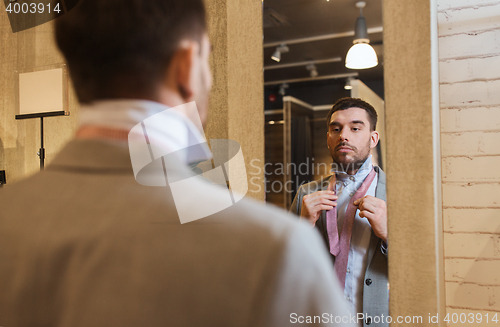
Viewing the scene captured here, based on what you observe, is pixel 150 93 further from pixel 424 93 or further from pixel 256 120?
pixel 424 93

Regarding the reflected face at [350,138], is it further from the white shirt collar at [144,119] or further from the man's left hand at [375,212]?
the white shirt collar at [144,119]

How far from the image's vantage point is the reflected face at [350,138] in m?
1.16

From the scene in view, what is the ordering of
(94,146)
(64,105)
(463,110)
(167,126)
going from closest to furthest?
(94,146) → (167,126) → (463,110) → (64,105)

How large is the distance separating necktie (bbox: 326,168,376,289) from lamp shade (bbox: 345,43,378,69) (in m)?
0.36

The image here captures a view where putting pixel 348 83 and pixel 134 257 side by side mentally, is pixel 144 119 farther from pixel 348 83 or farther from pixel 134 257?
pixel 348 83

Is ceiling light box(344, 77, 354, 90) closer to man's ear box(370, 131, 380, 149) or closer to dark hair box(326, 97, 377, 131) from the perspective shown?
dark hair box(326, 97, 377, 131)

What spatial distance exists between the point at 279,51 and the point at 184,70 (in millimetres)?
573

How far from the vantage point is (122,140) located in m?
0.67

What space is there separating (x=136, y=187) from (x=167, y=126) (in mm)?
159

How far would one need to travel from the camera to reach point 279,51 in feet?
4.27

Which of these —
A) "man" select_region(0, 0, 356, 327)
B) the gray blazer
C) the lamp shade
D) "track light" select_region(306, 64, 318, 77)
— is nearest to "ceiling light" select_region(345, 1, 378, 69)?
the lamp shade

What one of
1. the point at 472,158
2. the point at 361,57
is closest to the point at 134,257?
the point at 361,57

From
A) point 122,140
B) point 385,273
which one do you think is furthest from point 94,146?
point 385,273

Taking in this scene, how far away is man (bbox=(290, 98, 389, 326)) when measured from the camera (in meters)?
1.15
